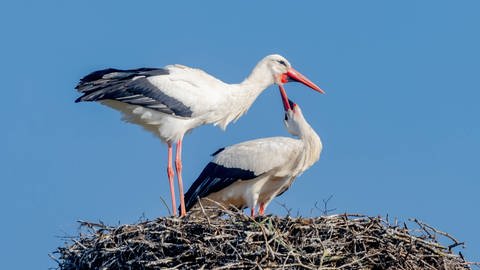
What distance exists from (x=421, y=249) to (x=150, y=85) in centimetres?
301

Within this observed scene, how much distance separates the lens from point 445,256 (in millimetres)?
9680

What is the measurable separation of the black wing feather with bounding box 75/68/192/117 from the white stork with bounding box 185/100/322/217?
0.70 meters

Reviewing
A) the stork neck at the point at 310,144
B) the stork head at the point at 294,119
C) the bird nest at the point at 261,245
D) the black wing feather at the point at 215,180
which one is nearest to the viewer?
the bird nest at the point at 261,245

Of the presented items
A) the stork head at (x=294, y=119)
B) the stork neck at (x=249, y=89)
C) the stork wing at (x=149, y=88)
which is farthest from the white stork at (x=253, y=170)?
the stork wing at (x=149, y=88)

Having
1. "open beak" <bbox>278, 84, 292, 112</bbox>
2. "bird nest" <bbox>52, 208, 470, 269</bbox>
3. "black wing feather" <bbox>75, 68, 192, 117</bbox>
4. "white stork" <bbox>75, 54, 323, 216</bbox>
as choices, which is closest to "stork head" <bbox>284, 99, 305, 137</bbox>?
"open beak" <bbox>278, 84, 292, 112</bbox>

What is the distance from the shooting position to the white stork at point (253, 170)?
1139cm

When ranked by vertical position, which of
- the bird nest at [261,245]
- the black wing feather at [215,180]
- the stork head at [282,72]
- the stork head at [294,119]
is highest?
the stork head at [282,72]

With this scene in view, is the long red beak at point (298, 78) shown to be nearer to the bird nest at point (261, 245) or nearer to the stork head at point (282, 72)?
the stork head at point (282, 72)

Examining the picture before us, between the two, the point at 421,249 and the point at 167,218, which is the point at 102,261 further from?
the point at 421,249

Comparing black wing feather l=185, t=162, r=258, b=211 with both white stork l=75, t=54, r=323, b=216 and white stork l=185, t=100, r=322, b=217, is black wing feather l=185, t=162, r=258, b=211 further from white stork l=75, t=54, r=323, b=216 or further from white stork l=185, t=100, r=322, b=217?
white stork l=75, t=54, r=323, b=216

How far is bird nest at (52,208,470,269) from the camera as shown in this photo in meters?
9.15

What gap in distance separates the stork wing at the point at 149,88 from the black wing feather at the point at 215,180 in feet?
2.20

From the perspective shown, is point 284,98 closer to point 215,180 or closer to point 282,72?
point 282,72

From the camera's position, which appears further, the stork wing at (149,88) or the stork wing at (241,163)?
the stork wing at (241,163)
